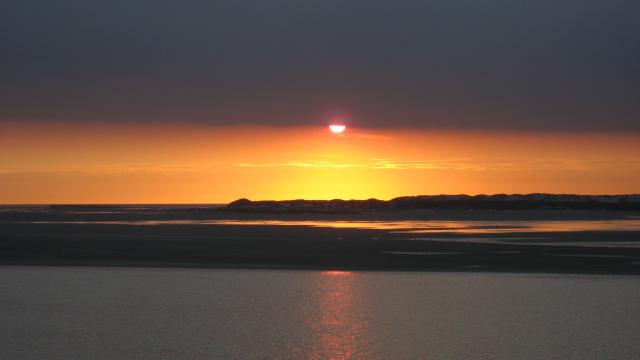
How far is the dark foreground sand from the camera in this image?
99.8ft

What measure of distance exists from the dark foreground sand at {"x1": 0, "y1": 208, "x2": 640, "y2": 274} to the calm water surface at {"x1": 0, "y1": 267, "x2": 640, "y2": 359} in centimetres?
330

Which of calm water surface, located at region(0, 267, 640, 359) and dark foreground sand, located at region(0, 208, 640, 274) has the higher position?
dark foreground sand, located at region(0, 208, 640, 274)

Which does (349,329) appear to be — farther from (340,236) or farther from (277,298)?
(340,236)

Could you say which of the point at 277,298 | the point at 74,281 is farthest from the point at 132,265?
the point at 277,298

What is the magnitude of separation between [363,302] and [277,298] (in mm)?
2257

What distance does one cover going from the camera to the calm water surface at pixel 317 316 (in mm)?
16188

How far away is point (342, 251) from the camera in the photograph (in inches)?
1433

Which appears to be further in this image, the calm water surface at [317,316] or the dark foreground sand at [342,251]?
the dark foreground sand at [342,251]

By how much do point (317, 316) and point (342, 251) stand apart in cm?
1667

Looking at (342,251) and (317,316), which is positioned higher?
(342,251)

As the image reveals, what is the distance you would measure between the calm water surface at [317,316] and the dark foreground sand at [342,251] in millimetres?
3296

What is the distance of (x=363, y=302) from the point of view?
2161 centimetres

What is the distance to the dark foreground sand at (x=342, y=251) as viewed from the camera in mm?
30422

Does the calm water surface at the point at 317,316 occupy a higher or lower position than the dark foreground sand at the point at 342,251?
lower
